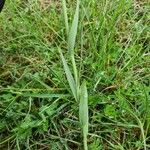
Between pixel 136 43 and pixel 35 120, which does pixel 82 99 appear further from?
pixel 136 43

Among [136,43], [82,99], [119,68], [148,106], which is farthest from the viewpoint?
[136,43]

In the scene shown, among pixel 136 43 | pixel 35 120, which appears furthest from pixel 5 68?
pixel 136 43

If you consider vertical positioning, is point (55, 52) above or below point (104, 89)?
above

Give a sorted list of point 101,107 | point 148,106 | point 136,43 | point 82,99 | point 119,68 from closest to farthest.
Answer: point 82,99 < point 148,106 < point 101,107 < point 119,68 < point 136,43

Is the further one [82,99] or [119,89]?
[119,89]

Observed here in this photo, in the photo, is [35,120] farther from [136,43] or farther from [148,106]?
[136,43]

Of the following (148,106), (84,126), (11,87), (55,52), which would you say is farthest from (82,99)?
(55,52)
